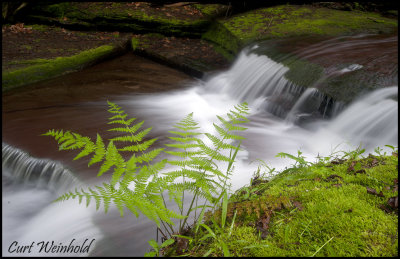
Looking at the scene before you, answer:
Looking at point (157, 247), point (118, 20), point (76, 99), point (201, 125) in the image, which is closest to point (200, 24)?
point (118, 20)

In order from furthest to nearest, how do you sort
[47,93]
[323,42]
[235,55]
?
[235,55], [323,42], [47,93]

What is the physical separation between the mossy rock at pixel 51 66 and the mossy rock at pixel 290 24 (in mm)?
3907

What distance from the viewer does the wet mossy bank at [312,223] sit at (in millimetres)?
1985

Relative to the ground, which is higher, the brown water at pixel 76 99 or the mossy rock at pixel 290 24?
the mossy rock at pixel 290 24

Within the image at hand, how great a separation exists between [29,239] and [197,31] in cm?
962

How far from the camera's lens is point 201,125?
248 inches

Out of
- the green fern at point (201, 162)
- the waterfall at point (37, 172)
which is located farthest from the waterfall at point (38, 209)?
the green fern at point (201, 162)

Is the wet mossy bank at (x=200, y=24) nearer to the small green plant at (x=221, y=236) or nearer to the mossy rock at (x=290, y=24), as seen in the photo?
the mossy rock at (x=290, y=24)

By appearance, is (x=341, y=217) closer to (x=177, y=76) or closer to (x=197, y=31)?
(x=177, y=76)

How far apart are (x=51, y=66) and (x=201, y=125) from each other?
16.2 ft

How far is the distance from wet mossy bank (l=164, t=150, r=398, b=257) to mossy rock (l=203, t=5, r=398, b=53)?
7.22m

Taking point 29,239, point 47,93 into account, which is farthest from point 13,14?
point 29,239

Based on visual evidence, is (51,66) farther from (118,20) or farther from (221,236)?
(221,236)

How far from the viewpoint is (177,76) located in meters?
9.13
